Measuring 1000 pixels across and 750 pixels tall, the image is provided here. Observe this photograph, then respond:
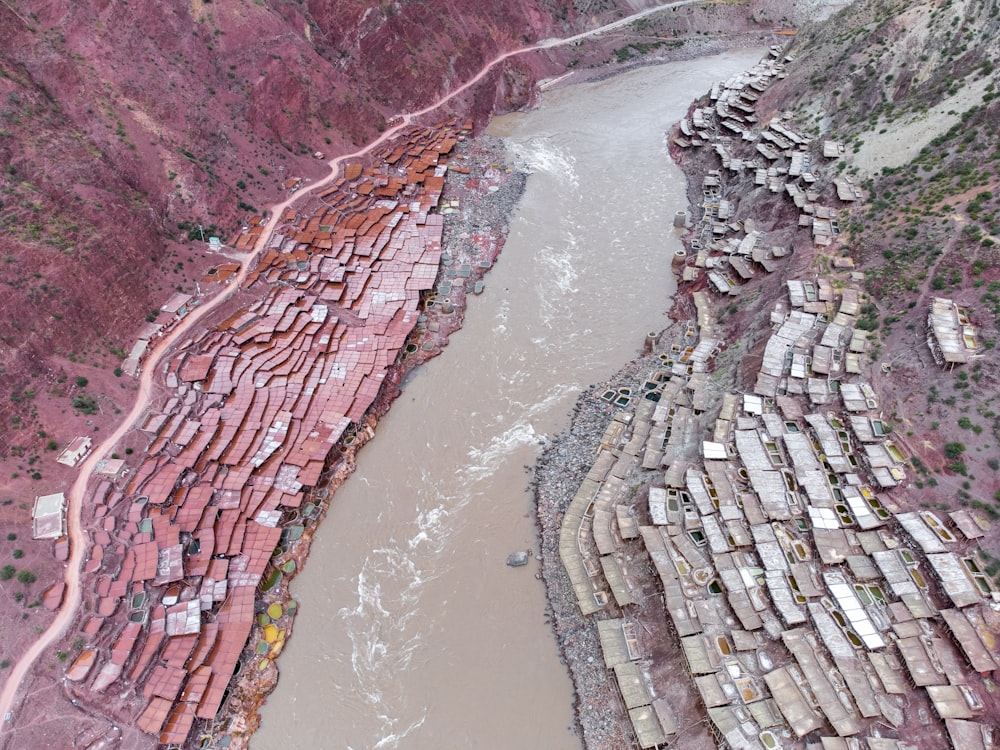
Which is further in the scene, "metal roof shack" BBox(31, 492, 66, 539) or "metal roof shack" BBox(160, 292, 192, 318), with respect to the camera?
"metal roof shack" BBox(160, 292, 192, 318)

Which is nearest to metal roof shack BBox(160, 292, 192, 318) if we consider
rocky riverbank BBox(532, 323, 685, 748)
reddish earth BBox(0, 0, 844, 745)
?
reddish earth BBox(0, 0, 844, 745)

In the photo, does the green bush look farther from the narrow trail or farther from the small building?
the small building

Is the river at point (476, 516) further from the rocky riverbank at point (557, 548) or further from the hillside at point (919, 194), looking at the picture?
the hillside at point (919, 194)

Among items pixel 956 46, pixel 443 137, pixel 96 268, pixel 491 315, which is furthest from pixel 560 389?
pixel 956 46

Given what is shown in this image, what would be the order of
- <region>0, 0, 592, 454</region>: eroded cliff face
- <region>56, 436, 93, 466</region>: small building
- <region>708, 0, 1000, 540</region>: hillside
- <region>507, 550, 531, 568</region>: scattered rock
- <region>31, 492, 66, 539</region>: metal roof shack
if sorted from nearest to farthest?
<region>708, 0, 1000, 540</region>: hillside, <region>31, 492, 66, 539</region>: metal roof shack, <region>507, 550, 531, 568</region>: scattered rock, <region>56, 436, 93, 466</region>: small building, <region>0, 0, 592, 454</region>: eroded cliff face

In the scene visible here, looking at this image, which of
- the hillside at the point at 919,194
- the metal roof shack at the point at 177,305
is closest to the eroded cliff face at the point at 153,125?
the metal roof shack at the point at 177,305

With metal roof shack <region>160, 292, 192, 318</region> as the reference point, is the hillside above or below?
below

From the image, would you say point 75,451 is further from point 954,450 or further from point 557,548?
point 954,450
